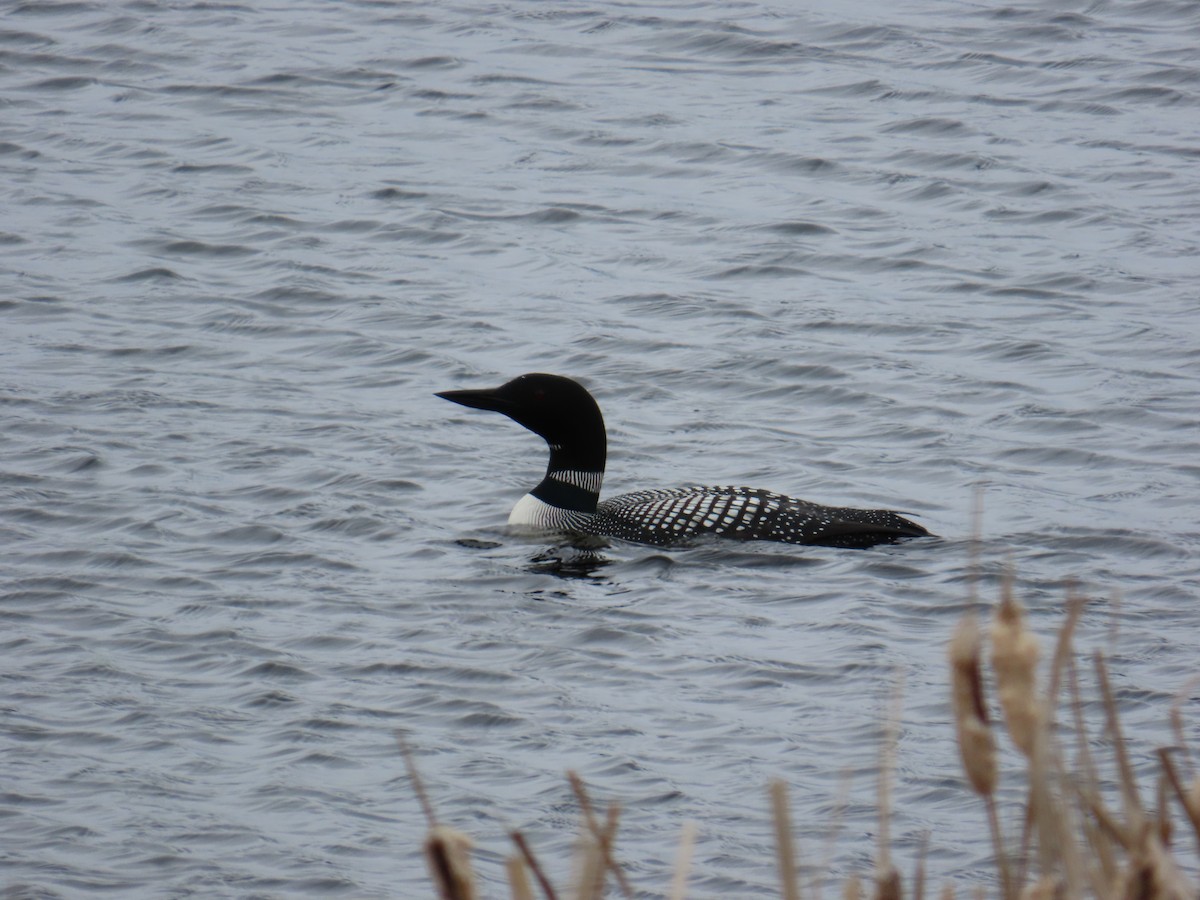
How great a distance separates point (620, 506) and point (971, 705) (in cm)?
496

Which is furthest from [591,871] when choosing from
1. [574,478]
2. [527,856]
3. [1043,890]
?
[574,478]

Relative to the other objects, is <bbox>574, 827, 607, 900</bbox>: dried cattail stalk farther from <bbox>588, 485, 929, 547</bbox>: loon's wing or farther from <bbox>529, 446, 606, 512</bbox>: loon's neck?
<bbox>529, 446, 606, 512</bbox>: loon's neck

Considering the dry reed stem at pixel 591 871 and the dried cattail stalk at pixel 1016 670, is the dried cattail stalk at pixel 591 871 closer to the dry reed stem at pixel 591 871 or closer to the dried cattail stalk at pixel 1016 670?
the dry reed stem at pixel 591 871

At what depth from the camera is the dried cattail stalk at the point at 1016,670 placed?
1.28m

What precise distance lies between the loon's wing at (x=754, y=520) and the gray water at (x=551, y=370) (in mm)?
82

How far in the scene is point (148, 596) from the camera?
5.51 metres

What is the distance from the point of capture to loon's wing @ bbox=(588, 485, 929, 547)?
581 centimetres

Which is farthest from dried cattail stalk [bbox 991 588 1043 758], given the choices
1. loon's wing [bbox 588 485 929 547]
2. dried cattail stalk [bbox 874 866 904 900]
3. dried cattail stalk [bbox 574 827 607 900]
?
loon's wing [bbox 588 485 929 547]

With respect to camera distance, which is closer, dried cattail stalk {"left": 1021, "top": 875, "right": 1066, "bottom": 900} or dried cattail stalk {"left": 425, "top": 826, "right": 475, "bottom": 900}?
dried cattail stalk {"left": 425, "top": 826, "right": 475, "bottom": 900}

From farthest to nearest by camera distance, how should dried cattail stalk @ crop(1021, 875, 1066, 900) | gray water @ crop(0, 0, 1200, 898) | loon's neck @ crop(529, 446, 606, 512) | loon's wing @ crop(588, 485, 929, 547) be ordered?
loon's neck @ crop(529, 446, 606, 512) → loon's wing @ crop(588, 485, 929, 547) → gray water @ crop(0, 0, 1200, 898) → dried cattail stalk @ crop(1021, 875, 1066, 900)

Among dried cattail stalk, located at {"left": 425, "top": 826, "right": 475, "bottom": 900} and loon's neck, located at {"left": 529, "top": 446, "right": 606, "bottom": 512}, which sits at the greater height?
dried cattail stalk, located at {"left": 425, "top": 826, "right": 475, "bottom": 900}

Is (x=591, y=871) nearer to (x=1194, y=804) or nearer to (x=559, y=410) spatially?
(x=1194, y=804)

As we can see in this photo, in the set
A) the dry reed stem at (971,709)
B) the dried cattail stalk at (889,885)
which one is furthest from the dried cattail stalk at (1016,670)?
the dried cattail stalk at (889,885)

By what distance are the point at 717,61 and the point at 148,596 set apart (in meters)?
8.35
